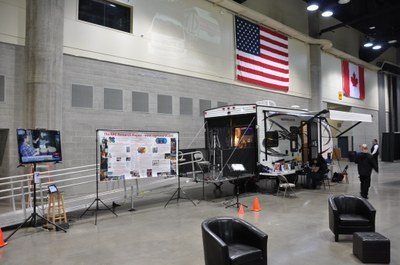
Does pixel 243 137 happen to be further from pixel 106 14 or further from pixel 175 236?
pixel 106 14

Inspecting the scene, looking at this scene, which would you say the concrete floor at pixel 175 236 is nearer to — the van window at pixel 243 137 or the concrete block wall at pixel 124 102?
the van window at pixel 243 137

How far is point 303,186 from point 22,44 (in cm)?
1013

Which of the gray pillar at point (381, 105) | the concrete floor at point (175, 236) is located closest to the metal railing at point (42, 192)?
the concrete floor at point (175, 236)

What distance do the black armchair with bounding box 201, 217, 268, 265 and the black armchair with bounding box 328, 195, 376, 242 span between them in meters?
1.97

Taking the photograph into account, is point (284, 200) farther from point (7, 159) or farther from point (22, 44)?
point (22, 44)

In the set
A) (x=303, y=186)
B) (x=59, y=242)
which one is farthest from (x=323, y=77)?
(x=59, y=242)

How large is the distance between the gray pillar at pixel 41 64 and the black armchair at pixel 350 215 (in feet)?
24.6

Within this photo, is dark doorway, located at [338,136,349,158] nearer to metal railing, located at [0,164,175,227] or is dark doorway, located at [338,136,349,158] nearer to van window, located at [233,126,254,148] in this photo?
van window, located at [233,126,254,148]

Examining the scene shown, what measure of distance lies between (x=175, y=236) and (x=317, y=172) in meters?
6.86

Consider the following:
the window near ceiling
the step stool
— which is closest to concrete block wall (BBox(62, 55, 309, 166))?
the window near ceiling

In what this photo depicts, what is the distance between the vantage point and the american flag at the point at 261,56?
15.1 metres

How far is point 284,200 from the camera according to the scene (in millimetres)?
9047

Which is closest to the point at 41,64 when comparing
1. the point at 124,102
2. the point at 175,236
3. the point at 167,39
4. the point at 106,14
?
the point at 124,102

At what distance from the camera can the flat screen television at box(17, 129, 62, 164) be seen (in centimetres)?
580
